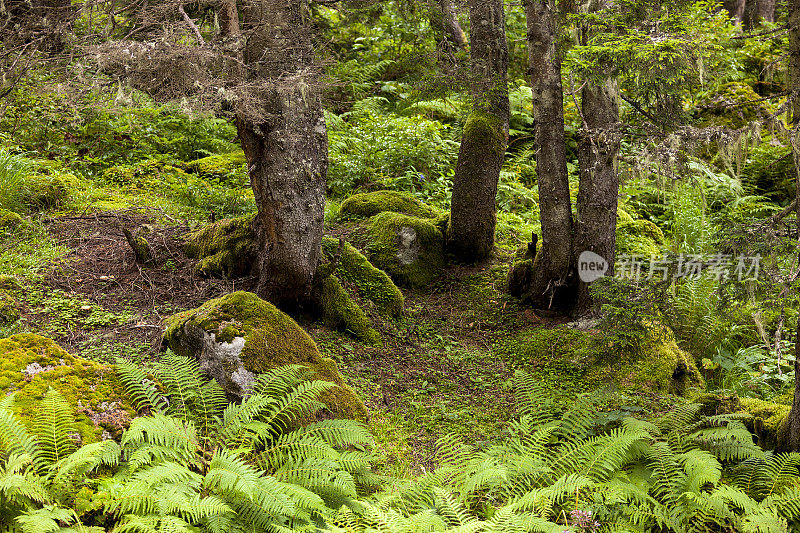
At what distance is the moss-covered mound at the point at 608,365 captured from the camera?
582 centimetres

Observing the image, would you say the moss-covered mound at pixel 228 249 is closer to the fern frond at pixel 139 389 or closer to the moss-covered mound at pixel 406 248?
the moss-covered mound at pixel 406 248

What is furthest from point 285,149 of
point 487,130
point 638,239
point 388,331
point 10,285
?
point 638,239

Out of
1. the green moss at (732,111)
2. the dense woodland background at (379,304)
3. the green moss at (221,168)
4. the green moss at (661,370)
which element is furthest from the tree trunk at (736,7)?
the green moss at (221,168)

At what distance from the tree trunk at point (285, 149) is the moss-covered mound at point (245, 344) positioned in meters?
0.97

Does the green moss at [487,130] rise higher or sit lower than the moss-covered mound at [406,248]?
higher

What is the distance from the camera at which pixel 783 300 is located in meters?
3.92

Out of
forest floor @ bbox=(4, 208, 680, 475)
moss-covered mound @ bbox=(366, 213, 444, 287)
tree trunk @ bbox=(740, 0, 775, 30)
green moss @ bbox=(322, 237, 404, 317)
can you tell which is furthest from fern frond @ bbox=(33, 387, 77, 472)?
tree trunk @ bbox=(740, 0, 775, 30)

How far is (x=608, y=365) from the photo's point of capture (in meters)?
5.59

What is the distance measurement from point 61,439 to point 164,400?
69 centimetres

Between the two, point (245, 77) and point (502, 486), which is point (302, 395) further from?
point (245, 77)

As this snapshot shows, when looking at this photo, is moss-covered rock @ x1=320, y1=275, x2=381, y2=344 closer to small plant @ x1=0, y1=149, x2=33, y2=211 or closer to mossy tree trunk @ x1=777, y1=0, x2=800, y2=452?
mossy tree trunk @ x1=777, y1=0, x2=800, y2=452

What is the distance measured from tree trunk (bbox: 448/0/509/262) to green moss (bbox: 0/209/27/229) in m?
5.51

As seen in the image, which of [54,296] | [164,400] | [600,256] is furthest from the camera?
[600,256]

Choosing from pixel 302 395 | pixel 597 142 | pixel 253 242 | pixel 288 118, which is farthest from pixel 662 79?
pixel 253 242
